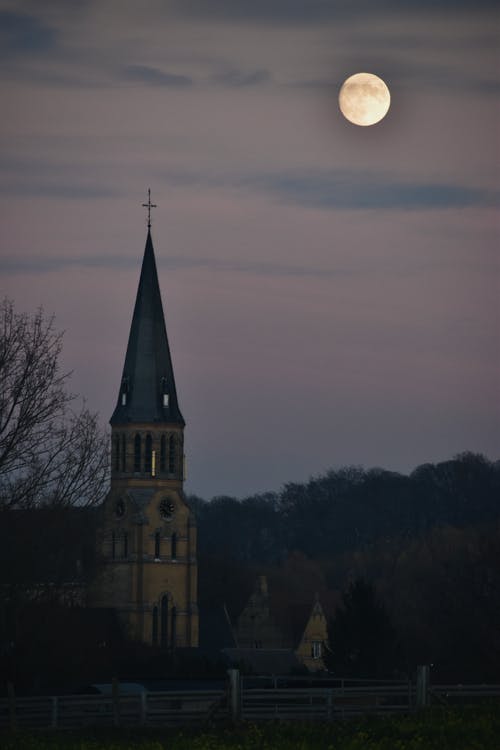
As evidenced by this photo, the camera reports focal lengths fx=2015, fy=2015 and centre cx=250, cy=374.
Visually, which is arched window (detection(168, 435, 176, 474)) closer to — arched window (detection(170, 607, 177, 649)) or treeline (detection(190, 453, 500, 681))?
arched window (detection(170, 607, 177, 649))

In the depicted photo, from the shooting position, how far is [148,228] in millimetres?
142625

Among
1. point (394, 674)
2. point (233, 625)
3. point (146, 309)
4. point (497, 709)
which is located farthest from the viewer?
point (233, 625)

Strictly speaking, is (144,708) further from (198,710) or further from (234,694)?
(234,694)

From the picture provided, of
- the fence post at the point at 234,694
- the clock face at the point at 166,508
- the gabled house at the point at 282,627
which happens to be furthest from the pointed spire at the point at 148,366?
the fence post at the point at 234,694

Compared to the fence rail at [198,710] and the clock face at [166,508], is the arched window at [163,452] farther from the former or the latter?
the fence rail at [198,710]

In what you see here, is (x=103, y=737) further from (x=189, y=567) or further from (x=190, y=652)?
(x=189, y=567)

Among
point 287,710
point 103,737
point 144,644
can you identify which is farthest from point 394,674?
point 103,737

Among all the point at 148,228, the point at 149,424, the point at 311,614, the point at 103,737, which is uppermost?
the point at 148,228

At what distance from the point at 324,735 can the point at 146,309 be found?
95.7 m

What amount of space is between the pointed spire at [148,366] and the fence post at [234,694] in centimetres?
9048

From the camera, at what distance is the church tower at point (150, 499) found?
139500 mm

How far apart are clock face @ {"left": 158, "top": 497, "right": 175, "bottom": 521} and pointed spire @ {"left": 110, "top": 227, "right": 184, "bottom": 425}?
19.3 ft

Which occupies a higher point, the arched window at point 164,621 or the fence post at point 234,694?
the arched window at point 164,621

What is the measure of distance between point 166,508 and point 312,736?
9897 centimetres
